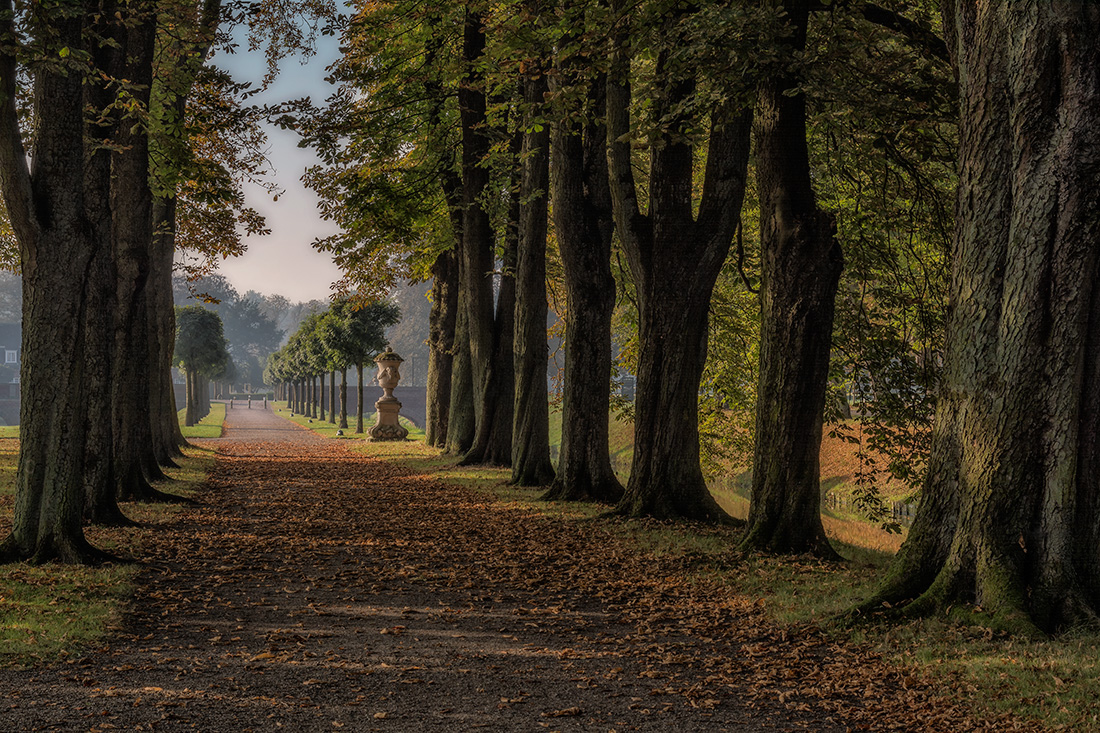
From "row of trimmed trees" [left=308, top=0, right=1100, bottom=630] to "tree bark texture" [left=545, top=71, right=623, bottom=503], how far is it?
33mm

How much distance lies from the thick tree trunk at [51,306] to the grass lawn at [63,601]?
41cm

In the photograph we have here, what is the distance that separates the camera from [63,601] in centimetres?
692

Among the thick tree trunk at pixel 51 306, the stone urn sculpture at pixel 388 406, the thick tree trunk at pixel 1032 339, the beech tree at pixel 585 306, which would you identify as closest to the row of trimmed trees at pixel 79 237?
the thick tree trunk at pixel 51 306

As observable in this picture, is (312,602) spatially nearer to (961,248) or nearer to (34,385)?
(34,385)

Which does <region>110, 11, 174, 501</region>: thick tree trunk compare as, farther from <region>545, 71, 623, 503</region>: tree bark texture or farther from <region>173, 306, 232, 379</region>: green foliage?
<region>173, 306, 232, 379</region>: green foliage

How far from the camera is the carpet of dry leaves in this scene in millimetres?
4699

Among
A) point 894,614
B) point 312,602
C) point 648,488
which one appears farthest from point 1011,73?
point 648,488

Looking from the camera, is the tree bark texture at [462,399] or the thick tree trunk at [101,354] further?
the tree bark texture at [462,399]

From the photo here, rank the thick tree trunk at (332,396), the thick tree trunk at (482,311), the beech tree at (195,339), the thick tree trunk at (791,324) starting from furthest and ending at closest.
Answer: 1. the beech tree at (195,339)
2. the thick tree trunk at (332,396)
3. the thick tree trunk at (482,311)
4. the thick tree trunk at (791,324)

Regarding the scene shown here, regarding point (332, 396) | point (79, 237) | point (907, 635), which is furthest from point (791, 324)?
point (332, 396)

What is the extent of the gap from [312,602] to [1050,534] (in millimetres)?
5023

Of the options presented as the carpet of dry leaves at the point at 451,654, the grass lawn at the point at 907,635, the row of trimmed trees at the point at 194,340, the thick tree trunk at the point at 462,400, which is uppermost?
the row of trimmed trees at the point at 194,340

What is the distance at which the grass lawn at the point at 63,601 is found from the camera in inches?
227

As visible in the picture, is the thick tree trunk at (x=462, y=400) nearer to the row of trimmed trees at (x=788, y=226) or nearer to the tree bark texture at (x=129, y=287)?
the row of trimmed trees at (x=788, y=226)
